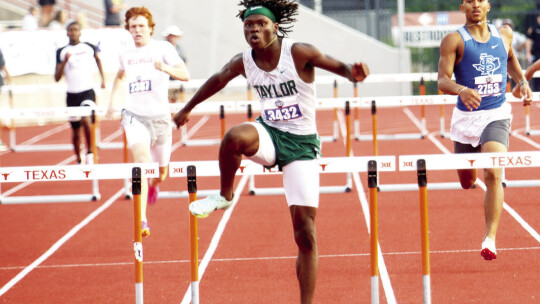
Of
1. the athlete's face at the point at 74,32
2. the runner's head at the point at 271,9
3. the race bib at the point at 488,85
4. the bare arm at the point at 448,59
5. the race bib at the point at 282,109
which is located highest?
the athlete's face at the point at 74,32

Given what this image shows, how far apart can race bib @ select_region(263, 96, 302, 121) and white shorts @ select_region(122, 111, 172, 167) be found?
2662mm

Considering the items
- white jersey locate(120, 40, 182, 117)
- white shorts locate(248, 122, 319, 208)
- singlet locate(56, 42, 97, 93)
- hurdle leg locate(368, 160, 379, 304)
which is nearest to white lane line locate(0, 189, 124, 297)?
white jersey locate(120, 40, 182, 117)

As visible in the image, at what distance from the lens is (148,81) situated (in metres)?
8.04

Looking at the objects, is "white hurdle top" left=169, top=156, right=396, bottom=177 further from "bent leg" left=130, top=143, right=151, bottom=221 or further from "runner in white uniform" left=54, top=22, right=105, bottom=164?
"runner in white uniform" left=54, top=22, right=105, bottom=164

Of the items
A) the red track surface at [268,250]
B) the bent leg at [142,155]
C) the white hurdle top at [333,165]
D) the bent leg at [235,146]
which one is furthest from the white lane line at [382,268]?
the bent leg at [142,155]

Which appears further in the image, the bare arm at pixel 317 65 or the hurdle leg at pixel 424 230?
the hurdle leg at pixel 424 230

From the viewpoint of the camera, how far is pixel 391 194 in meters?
10.5

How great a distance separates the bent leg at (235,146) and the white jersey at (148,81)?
302 centimetres

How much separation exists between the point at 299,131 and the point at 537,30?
16.4 m

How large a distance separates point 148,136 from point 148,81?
0.49 m

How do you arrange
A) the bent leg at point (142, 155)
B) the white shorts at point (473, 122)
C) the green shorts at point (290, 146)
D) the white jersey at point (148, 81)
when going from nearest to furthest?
the green shorts at point (290, 146) < the white shorts at point (473, 122) < the bent leg at point (142, 155) < the white jersey at point (148, 81)

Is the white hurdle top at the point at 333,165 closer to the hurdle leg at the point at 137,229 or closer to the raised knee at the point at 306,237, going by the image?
the hurdle leg at the point at 137,229

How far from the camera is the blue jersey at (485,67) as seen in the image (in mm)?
6523

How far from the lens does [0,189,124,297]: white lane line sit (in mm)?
7262
